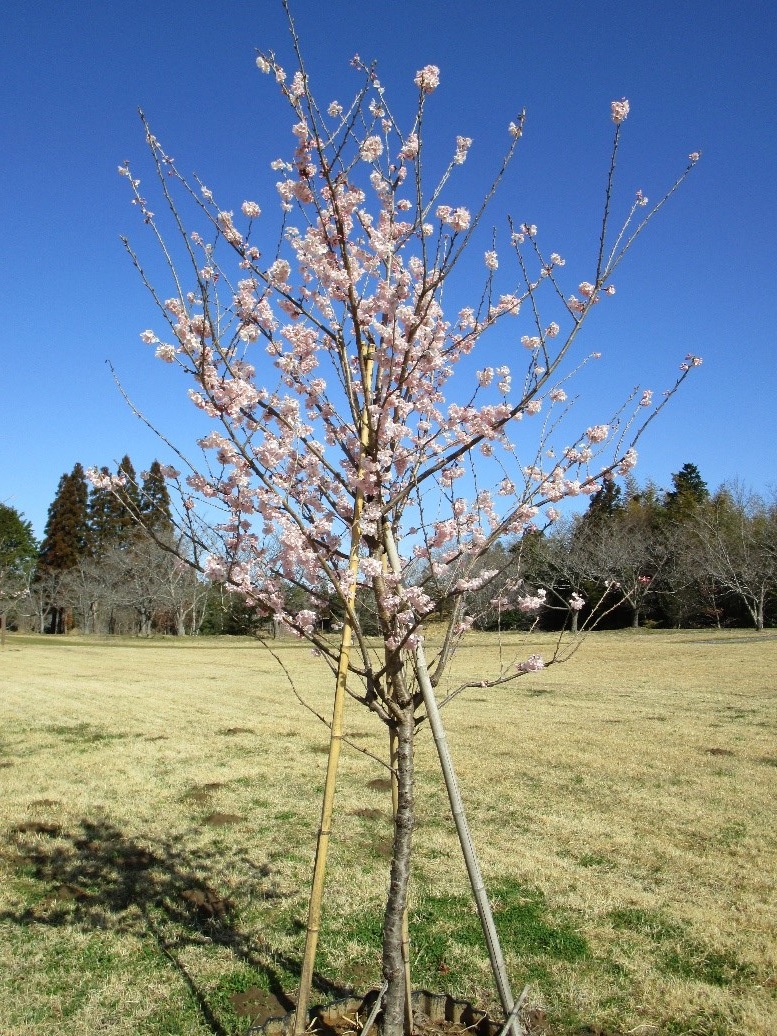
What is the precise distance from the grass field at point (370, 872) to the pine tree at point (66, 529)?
156 ft

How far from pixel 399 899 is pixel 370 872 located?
2770mm

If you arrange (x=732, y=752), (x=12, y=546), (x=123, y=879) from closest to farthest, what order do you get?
1. (x=123, y=879)
2. (x=732, y=752)
3. (x=12, y=546)

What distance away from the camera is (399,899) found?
2.69 metres

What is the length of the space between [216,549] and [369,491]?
2.17 ft

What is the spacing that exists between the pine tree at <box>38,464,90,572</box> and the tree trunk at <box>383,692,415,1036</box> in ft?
186

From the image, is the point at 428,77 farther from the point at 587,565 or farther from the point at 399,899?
the point at 587,565

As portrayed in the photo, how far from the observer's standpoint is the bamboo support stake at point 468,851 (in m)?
2.40

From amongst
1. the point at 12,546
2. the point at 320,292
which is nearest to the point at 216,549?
the point at 320,292

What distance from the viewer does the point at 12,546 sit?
52500 millimetres

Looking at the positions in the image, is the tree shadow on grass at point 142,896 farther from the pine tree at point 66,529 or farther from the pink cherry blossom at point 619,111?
the pine tree at point 66,529

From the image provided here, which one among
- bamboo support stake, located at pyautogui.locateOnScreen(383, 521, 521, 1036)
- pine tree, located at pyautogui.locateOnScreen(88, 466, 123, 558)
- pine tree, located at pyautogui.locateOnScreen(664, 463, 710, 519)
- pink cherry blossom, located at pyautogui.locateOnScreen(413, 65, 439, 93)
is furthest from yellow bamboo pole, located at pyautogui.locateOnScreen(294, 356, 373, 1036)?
pine tree, located at pyautogui.locateOnScreen(88, 466, 123, 558)

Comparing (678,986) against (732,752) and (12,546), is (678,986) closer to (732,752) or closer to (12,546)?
(732,752)

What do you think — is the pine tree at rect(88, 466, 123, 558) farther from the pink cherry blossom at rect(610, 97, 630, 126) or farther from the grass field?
the pink cherry blossom at rect(610, 97, 630, 126)

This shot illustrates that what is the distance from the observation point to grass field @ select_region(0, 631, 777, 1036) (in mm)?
3627
